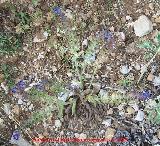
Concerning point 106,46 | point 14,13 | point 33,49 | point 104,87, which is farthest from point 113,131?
point 14,13

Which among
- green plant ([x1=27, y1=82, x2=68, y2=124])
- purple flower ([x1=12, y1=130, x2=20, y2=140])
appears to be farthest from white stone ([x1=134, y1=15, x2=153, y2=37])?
purple flower ([x1=12, y1=130, x2=20, y2=140])

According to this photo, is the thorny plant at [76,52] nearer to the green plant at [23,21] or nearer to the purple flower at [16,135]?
the green plant at [23,21]

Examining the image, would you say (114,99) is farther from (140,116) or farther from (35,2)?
(35,2)

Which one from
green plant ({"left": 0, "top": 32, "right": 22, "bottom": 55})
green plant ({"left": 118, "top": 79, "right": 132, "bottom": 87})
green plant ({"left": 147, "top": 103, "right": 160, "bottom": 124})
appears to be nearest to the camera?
green plant ({"left": 147, "top": 103, "right": 160, "bottom": 124})

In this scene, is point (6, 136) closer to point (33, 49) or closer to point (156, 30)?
point (33, 49)

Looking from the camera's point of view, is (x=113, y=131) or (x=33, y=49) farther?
(x=33, y=49)

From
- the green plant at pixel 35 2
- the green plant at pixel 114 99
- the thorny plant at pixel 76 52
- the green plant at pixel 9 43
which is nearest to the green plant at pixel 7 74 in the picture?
the green plant at pixel 9 43

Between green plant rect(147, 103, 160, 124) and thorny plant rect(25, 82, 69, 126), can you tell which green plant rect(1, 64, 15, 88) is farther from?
green plant rect(147, 103, 160, 124)
